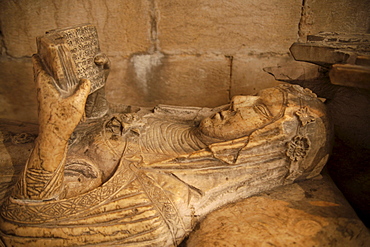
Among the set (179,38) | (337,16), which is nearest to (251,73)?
(179,38)

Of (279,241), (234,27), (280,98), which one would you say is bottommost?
(279,241)

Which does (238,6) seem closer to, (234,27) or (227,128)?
(234,27)

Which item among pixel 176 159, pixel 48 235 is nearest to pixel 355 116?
pixel 176 159

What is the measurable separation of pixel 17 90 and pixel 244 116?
335cm

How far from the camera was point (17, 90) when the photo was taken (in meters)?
4.29

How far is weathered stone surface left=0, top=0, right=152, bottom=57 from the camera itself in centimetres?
385

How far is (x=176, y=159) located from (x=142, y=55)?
7.02 feet

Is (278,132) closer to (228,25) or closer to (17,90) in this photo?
(228,25)

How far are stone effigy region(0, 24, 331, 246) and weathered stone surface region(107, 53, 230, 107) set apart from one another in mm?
1389

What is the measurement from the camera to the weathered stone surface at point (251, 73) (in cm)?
386

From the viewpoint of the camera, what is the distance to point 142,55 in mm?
4121

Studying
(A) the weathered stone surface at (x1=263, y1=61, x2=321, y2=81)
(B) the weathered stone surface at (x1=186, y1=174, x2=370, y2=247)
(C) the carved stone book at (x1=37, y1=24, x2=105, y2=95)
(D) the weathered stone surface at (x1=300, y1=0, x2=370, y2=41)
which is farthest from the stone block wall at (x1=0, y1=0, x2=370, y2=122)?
(B) the weathered stone surface at (x1=186, y1=174, x2=370, y2=247)

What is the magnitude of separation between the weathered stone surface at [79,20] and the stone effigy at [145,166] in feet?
4.58

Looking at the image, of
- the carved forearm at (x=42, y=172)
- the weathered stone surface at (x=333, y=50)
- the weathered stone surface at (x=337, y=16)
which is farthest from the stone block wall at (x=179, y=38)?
the carved forearm at (x=42, y=172)
